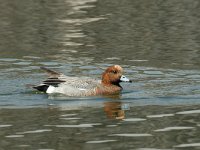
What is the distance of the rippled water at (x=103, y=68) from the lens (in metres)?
13.4

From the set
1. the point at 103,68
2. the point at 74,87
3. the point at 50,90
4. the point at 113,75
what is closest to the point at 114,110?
the point at 74,87

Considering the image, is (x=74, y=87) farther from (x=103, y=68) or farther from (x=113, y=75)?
(x=103, y=68)

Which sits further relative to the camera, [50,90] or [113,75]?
[113,75]

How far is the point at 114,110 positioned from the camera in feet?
52.1

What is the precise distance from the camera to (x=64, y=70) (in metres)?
20.5

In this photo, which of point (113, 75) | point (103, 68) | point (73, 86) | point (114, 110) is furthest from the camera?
point (103, 68)

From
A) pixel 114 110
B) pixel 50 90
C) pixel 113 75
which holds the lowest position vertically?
pixel 114 110

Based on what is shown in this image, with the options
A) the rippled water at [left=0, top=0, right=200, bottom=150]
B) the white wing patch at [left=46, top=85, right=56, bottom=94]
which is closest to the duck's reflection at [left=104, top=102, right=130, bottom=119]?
the rippled water at [left=0, top=0, right=200, bottom=150]

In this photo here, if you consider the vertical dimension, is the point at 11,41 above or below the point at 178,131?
above

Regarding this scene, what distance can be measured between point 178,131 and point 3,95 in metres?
5.13

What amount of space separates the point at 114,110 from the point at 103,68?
4.78 meters

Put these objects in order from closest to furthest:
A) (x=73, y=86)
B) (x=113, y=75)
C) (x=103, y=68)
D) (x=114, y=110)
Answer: (x=114, y=110) < (x=73, y=86) < (x=113, y=75) < (x=103, y=68)

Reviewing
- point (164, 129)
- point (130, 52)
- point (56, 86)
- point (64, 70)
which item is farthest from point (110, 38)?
point (164, 129)

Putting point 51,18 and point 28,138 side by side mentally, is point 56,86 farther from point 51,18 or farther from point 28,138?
point 51,18
